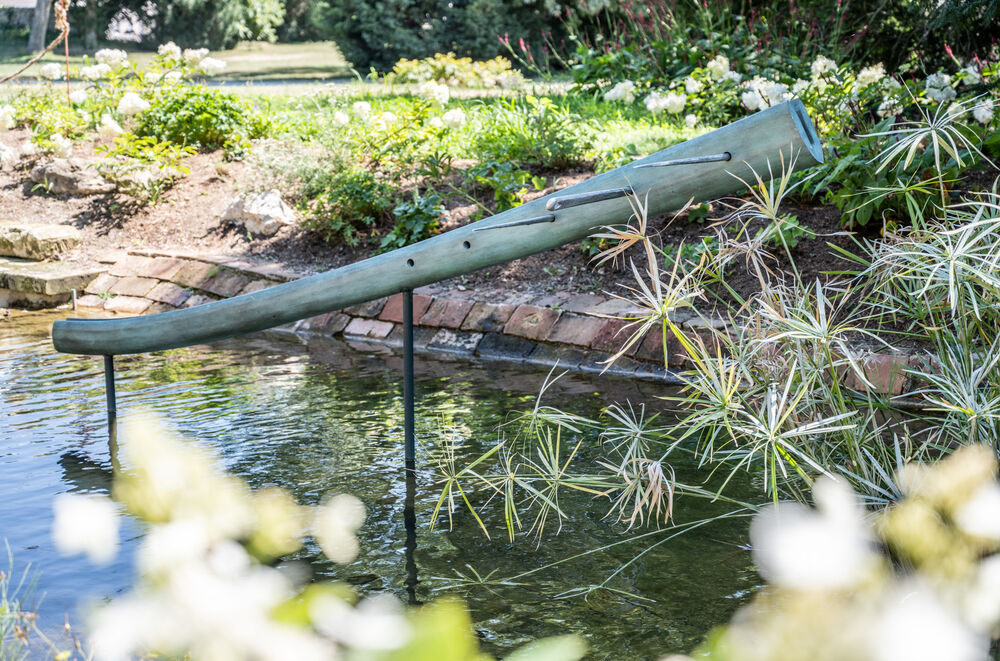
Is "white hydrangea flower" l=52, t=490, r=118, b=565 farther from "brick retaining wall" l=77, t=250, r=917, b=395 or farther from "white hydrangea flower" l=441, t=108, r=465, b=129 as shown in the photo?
"white hydrangea flower" l=441, t=108, r=465, b=129

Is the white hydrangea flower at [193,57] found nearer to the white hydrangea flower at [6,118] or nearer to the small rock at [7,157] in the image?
the white hydrangea flower at [6,118]

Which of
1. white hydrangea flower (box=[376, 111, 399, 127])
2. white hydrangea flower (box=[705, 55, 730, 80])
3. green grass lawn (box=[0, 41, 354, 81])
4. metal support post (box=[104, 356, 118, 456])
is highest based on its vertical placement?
green grass lawn (box=[0, 41, 354, 81])

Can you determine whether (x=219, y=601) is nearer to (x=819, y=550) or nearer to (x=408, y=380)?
(x=819, y=550)

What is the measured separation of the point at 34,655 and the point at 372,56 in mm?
19049

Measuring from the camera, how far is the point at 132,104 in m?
8.49

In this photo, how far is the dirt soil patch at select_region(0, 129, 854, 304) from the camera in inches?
226

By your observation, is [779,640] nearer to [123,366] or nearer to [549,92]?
[123,366]

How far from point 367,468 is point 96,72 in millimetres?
7189

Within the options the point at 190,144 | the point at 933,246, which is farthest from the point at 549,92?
the point at 933,246

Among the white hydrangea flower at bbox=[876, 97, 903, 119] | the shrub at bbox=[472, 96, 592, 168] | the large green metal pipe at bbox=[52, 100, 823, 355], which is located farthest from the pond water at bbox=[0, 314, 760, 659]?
the white hydrangea flower at bbox=[876, 97, 903, 119]

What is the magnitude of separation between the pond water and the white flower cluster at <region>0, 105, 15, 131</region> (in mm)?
3548

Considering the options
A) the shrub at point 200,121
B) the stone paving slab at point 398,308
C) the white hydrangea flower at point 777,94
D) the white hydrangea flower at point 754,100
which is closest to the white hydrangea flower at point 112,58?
the shrub at point 200,121

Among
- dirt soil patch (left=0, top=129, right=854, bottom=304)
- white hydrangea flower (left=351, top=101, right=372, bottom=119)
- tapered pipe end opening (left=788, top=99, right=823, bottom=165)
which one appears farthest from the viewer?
white hydrangea flower (left=351, top=101, right=372, bottom=119)

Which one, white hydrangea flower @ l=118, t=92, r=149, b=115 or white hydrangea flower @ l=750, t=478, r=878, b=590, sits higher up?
white hydrangea flower @ l=118, t=92, r=149, b=115
